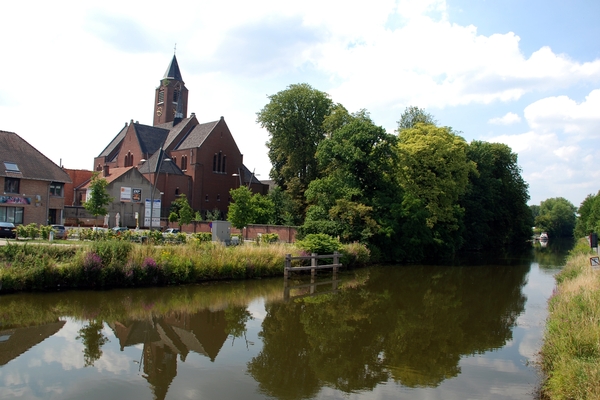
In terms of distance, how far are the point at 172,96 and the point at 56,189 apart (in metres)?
34.1

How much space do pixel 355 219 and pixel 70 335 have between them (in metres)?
23.8

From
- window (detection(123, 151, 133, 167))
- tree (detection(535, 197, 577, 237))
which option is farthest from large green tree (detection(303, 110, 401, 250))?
tree (detection(535, 197, 577, 237))

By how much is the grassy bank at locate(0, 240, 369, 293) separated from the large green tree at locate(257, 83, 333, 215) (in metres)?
26.9

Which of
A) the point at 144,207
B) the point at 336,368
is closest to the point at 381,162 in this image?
the point at 336,368

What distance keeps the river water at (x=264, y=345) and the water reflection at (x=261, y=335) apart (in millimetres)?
41

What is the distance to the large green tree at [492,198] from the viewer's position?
51.2 metres

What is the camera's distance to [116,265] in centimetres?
1847

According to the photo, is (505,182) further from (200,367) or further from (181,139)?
(200,367)

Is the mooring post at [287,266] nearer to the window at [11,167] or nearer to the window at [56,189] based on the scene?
the window at [11,167]

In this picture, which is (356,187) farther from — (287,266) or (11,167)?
(11,167)

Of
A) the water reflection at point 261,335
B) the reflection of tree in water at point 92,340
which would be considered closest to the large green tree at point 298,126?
the water reflection at point 261,335

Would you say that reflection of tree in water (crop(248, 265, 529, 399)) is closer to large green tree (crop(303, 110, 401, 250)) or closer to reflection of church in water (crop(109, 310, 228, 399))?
reflection of church in water (crop(109, 310, 228, 399))

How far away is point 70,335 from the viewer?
39.4 ft

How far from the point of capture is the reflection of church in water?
958cm
